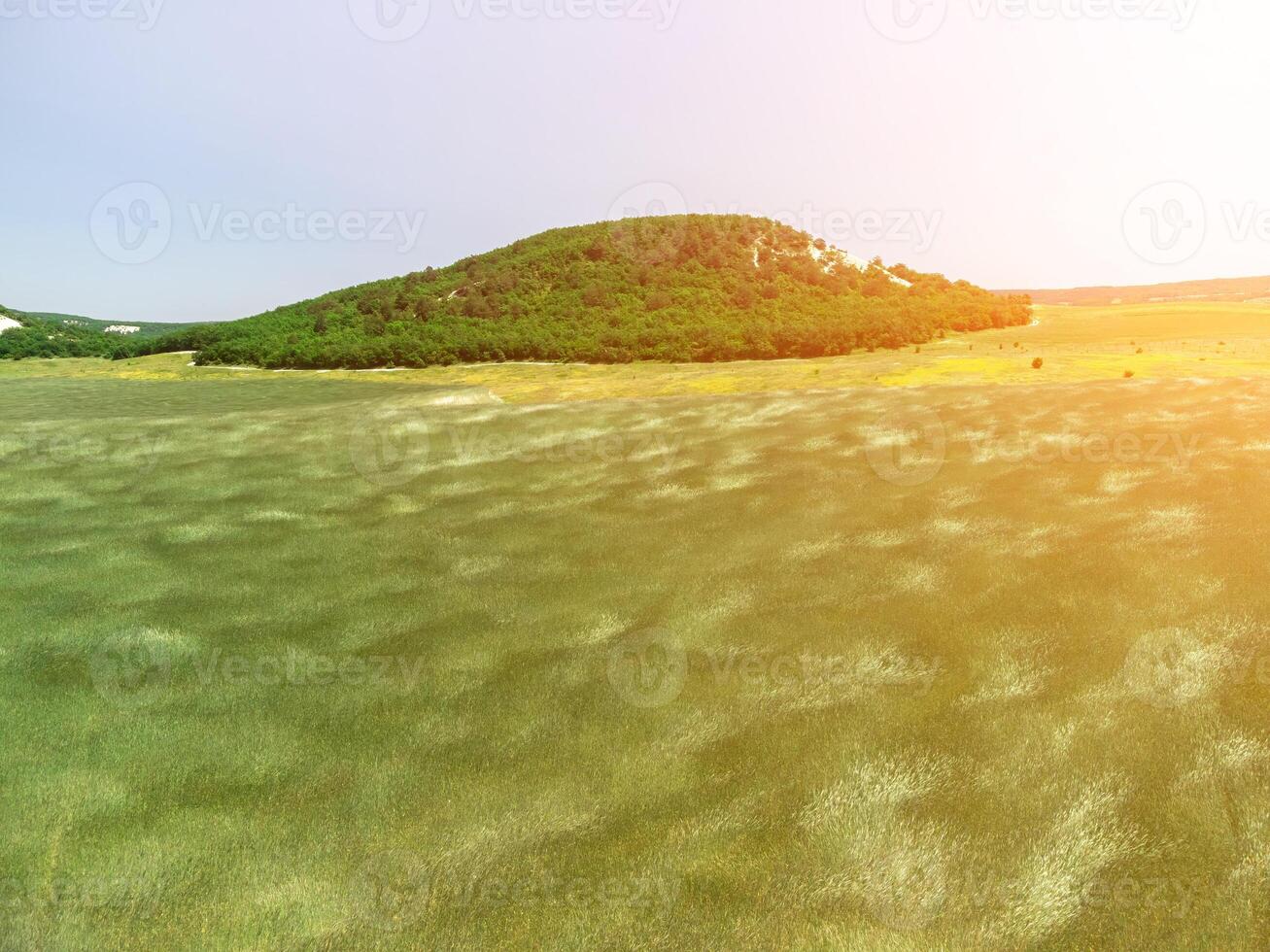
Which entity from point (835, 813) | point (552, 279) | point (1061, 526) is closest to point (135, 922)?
point (835, 813)

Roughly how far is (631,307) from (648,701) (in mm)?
63970

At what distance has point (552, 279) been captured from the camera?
257 ft

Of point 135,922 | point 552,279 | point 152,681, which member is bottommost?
point 135,922

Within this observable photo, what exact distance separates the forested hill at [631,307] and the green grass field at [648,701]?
119 ft

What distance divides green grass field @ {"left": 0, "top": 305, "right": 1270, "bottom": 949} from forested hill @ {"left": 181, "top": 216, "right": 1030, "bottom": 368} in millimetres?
36285

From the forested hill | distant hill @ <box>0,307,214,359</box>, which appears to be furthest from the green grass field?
distant hill @ <box>0,307,214,359</box>

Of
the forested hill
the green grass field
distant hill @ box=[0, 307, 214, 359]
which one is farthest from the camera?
distant hill @ box=[0, 307, 214, 359]

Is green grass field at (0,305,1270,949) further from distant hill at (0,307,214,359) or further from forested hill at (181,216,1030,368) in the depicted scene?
distant hill at (0,307,214,359)

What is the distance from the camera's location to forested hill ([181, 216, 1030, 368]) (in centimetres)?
5219

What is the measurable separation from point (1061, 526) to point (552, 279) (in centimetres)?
7106

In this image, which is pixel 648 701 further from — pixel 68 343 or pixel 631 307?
pixel 68 343

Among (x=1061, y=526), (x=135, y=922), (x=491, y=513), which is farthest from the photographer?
(x=491, y=513)

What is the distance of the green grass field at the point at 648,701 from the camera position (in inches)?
217

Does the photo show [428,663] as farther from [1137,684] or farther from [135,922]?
[1137,684]
